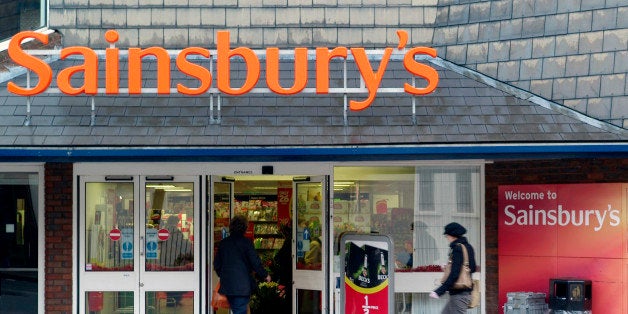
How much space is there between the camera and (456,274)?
10.2 meters

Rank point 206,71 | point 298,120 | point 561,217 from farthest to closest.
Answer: point 561,217
point 298,120
point 206,71

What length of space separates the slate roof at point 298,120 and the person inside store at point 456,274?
122cm

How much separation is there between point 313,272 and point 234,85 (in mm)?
2723

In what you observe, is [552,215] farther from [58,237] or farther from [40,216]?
[40,216]

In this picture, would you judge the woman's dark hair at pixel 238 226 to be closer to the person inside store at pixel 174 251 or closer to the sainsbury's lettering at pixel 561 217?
the person inside store at pixel 174 251

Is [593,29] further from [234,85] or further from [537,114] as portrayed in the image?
[234,85]

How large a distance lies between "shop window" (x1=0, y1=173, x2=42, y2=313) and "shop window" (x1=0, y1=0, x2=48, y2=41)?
196 cm

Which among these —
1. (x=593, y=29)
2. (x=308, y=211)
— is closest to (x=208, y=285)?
(x=308, y=211)

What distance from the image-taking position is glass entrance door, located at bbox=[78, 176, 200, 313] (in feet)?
41.5

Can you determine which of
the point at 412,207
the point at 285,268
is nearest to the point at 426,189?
the point at 412,207

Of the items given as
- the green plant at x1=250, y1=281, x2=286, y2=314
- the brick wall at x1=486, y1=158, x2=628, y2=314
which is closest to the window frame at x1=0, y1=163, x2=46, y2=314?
the green plant at x1=250, y1=281, x2=286, y2=314

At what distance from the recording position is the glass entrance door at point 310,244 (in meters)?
12.8

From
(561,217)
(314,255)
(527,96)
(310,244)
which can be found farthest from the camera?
(310,244)

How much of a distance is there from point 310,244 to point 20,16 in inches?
195
